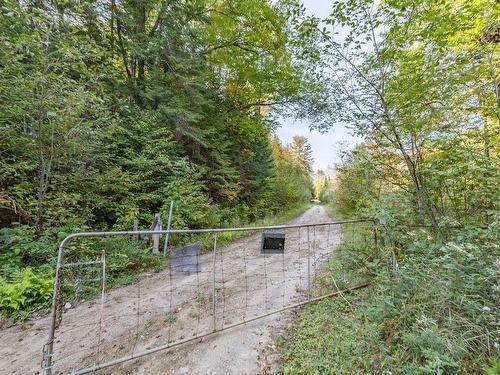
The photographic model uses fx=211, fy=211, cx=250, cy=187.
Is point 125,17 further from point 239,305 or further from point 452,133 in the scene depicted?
point 452,133

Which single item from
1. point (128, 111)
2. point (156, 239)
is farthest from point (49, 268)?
point (128, 111)

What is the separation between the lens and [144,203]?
6652 millimetres

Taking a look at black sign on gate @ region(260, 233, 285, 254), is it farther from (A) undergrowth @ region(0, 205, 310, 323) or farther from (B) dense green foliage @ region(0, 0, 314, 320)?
(B) dense green foliage @ region(0, 0, 314, 320)

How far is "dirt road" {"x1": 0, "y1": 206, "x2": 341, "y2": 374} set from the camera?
2438 mm

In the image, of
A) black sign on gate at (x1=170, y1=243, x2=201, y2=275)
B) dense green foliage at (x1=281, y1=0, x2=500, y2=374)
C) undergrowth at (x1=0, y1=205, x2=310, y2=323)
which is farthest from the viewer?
undergrowth at (x1=0, y1=205, x2=310, y2=323)

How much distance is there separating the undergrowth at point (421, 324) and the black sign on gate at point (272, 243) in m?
1.10

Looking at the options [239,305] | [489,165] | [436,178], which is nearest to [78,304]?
[239,305]

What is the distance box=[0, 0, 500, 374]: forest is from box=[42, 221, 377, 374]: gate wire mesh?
589 millimetres

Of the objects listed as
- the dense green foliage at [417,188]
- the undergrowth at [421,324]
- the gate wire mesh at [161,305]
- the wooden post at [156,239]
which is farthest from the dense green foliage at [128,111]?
the undergrowth at [421,324]

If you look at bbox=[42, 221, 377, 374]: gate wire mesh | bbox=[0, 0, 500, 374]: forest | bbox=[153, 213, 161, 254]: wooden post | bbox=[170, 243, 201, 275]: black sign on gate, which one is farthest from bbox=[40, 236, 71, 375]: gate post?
bbox=[153, 213, 161, 254]: wooden post

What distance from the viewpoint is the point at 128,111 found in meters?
6.02

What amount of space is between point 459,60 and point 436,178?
6.32 ft

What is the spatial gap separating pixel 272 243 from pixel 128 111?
18.4 feet

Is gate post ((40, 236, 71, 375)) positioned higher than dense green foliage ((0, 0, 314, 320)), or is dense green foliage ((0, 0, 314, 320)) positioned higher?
dense green foliage ((0, 0, 314, 320))
